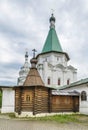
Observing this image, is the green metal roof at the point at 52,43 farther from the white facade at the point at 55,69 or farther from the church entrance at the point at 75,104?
the church entrance at the point at 75,104

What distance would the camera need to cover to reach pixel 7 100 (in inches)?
1073

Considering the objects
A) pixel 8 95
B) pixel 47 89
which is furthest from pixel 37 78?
pixel 8 95

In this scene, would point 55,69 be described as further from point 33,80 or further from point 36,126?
point 36,126

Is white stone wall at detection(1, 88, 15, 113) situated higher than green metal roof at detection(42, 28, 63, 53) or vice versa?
green metal roof at detection(42, 28, 63, 53)

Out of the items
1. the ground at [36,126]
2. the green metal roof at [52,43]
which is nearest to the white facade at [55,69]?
the green metal roof at [52,43]

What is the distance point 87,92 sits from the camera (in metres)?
23.8

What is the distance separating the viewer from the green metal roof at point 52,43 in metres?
41.7

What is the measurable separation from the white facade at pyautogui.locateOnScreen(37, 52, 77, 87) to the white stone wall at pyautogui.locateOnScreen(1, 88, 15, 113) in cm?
1288

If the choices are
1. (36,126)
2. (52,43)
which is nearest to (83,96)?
(36,126)

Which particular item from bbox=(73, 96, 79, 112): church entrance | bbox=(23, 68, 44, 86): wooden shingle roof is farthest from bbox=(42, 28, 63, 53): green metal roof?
bbox=(23, 68, 44, 86): wooden shingle roof

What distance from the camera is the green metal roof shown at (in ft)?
137

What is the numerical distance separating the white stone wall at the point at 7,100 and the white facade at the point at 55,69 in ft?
42.2

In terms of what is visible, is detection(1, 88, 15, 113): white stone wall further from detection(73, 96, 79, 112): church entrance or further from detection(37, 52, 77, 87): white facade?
detection(37, 52, 77, 87): white facade

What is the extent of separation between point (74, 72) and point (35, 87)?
23020 millimetres
